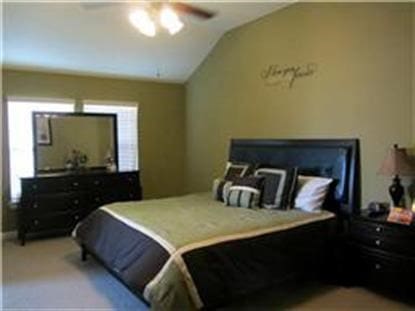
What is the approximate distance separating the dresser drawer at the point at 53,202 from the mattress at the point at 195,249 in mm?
1608

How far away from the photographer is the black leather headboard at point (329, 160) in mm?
3822

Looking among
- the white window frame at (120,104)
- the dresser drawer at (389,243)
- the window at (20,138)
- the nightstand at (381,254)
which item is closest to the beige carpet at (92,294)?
the nightstand at (381,254)

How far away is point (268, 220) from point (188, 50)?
133 inches

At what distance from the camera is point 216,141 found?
590cm

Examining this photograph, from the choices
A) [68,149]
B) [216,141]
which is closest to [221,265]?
[216,141]

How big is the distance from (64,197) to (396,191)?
13.6ft

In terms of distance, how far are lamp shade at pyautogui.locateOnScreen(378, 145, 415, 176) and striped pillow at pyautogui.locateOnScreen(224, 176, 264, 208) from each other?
1203 mm

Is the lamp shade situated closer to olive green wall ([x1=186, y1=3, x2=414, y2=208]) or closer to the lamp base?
the lamp base

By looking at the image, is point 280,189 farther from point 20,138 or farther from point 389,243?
point 20,138

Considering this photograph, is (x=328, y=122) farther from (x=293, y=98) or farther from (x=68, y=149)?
(x=68, y=149)

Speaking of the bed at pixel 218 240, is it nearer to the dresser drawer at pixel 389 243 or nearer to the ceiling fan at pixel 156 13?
the dresser drawer at pixel 389 243

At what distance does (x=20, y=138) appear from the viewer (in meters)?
5.38

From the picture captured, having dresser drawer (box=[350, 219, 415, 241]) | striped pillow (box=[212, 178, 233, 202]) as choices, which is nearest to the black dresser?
striped pillow (box=[212, 178, 233, 202])

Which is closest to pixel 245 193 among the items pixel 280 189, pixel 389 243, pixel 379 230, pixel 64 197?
pixel 280 189
